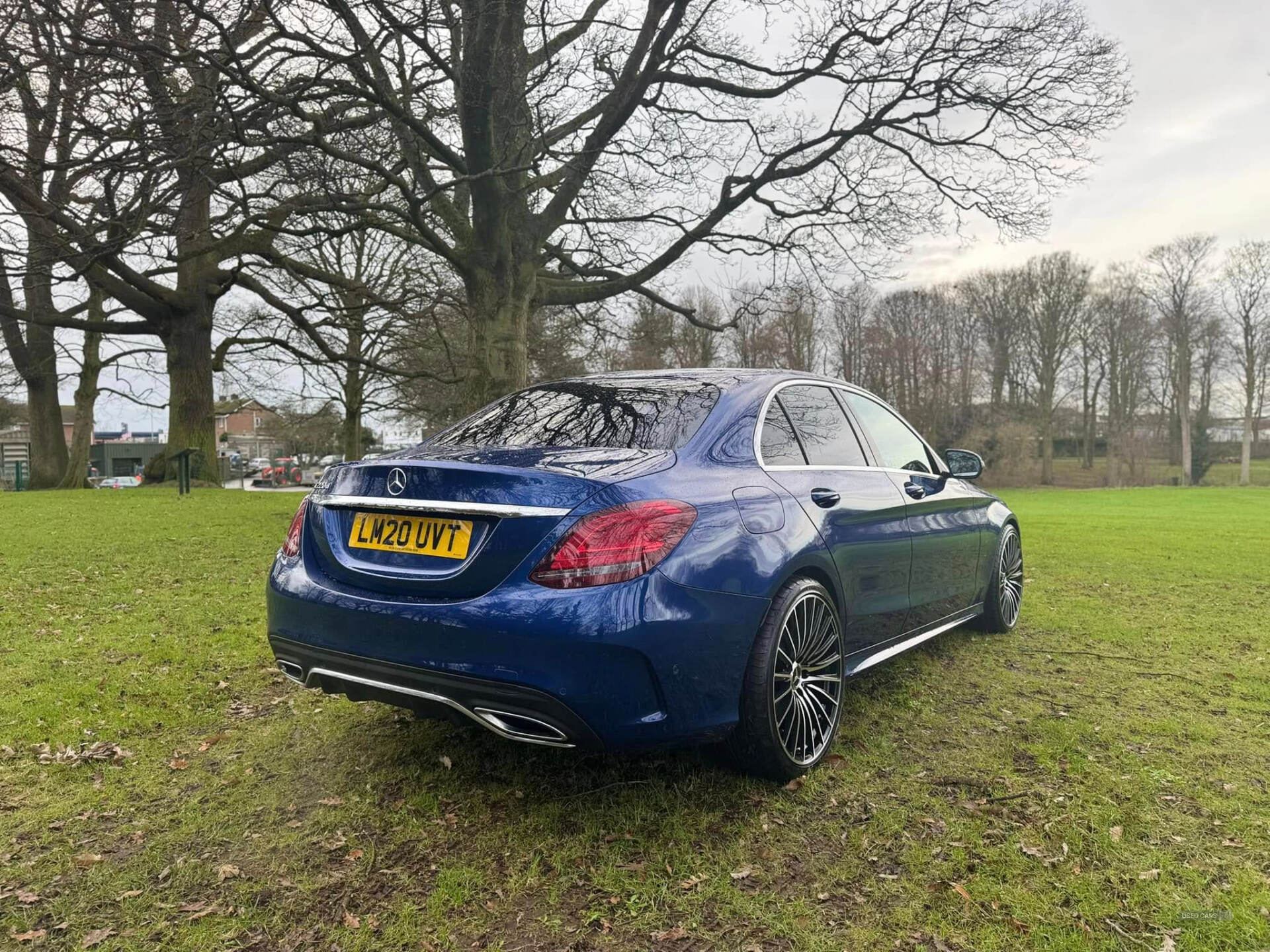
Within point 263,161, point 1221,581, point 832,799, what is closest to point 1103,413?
point 1221,581

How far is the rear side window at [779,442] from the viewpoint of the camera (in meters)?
3.05

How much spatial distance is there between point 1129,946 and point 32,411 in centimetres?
2419

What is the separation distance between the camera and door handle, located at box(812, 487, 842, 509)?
3.06 m

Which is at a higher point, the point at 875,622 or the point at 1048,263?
the point at 1048,263

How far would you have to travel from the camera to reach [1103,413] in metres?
41.3

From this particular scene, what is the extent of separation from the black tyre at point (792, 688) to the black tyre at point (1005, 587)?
2.36 metres

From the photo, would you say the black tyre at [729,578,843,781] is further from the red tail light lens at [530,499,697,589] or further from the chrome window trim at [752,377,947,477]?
the red tail light lens at [530,499,697,589]

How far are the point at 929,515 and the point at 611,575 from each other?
2.32m

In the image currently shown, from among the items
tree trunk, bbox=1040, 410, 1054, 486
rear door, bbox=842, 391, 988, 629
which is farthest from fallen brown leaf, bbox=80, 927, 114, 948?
tree trunk, bbox=1040, 410, 1054, 486

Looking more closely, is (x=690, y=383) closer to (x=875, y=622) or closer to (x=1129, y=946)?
(x=875, y=622)

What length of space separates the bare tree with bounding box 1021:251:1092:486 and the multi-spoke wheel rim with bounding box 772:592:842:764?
137 feet

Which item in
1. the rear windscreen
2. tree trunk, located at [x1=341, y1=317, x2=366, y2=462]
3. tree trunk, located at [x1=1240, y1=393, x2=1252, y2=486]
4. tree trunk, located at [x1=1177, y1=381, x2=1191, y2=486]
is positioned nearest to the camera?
the rear windscreen

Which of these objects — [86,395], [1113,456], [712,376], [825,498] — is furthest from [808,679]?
[1113,456]

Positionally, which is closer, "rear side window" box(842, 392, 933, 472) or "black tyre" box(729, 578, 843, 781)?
"black tyre" box(729, 578, 843, 781)
